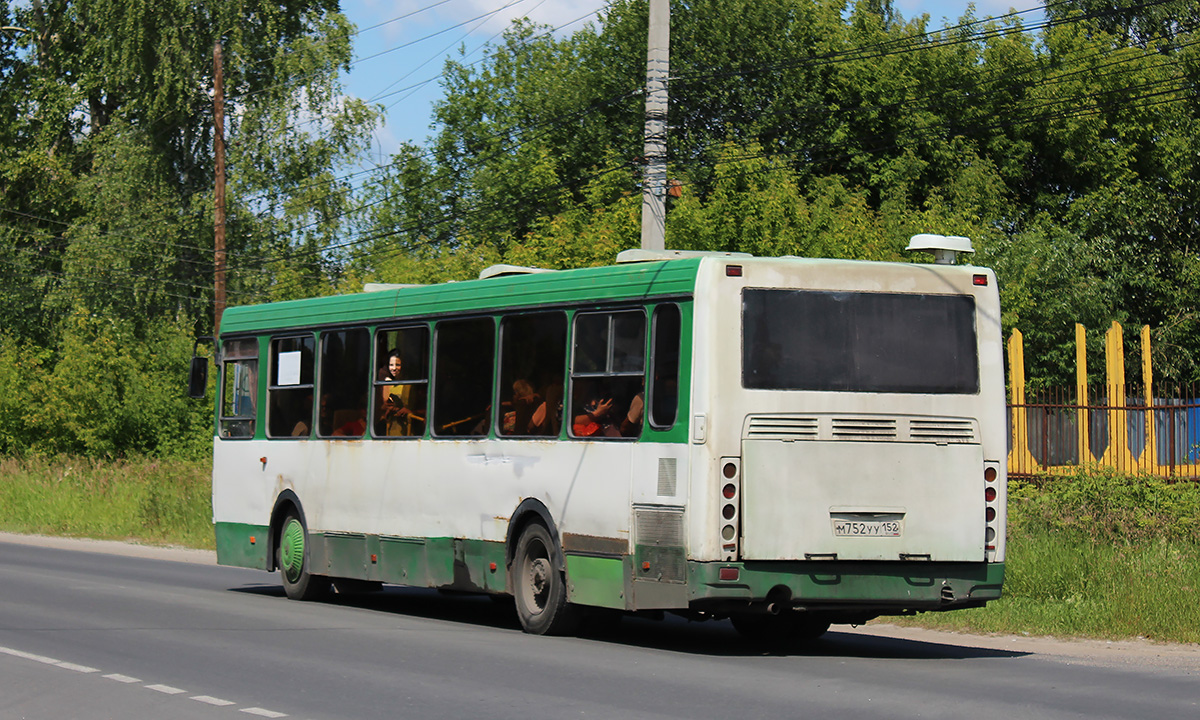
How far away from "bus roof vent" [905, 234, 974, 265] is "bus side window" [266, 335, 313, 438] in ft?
23.0

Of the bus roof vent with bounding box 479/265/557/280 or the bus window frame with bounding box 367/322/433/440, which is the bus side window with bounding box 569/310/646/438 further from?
the bus window frame with bounding box 367/322/433/440

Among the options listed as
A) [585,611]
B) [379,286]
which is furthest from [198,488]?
[585,611]

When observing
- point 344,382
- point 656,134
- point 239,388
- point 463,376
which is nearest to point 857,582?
point 463,376

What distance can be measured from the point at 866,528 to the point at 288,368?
7.74 metres

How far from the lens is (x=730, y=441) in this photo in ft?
38.9

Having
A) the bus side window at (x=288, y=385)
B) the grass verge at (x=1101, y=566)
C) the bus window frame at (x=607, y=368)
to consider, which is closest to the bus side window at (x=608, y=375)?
the bus window frame at (x=607, y=368)

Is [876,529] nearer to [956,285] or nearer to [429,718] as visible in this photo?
[956,285]

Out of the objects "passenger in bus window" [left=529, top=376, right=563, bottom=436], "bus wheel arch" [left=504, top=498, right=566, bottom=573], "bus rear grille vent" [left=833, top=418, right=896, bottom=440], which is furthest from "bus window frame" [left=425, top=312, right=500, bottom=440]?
"bus rear grille vent" [left=833, top=418, right=896, bottom=440]

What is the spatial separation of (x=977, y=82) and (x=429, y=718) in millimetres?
42721

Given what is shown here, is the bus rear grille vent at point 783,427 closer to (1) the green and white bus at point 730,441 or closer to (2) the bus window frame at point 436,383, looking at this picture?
(1) the green and white bus at point 730,441

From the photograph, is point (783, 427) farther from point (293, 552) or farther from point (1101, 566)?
point (293, 552)

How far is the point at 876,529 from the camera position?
12.1 metres

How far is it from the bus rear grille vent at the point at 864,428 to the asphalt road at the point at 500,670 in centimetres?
162

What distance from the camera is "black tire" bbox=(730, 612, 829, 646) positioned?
13672 millimetres
